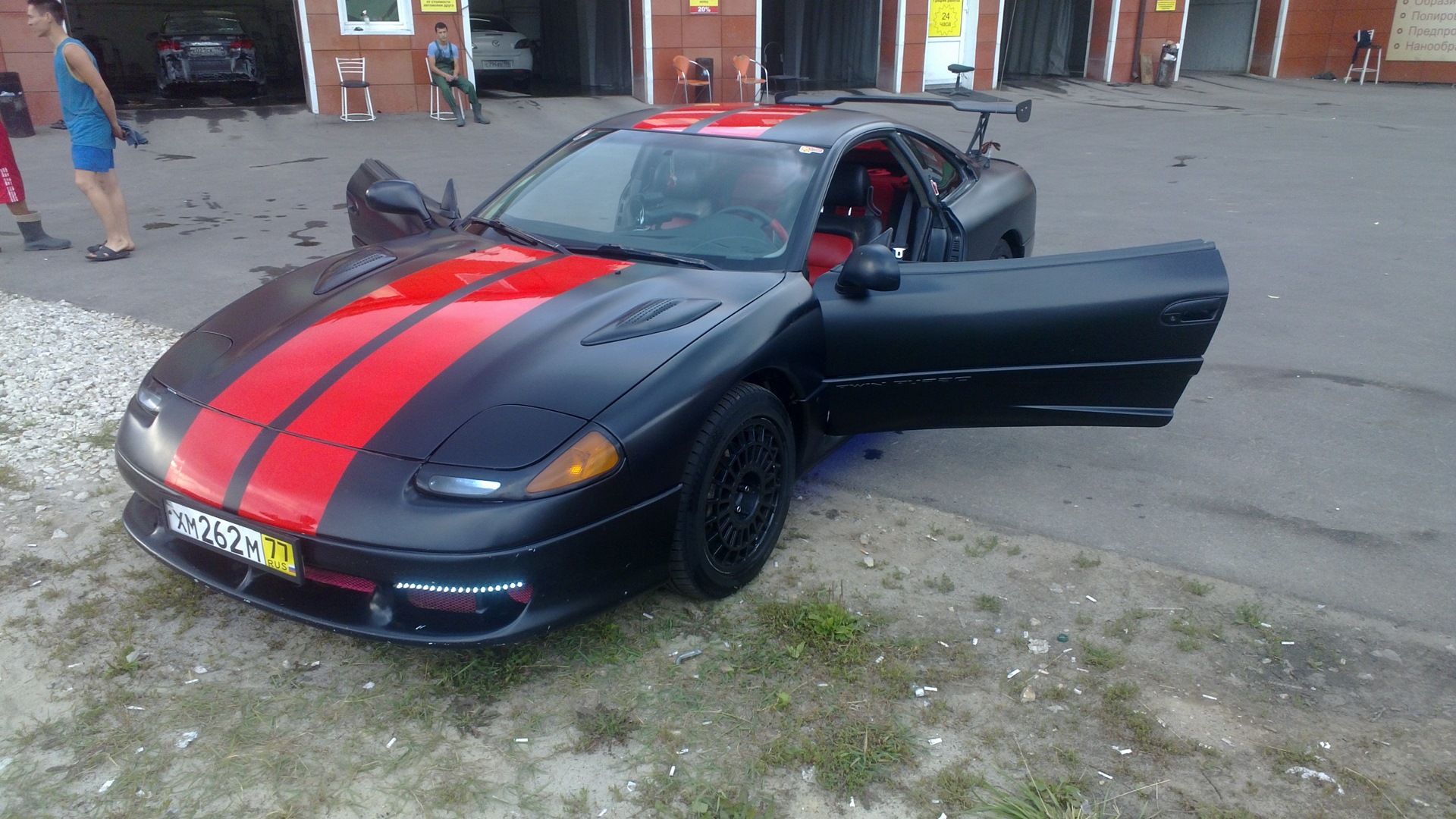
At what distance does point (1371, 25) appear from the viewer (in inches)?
961

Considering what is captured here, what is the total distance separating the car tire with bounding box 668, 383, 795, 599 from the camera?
296 centimetres

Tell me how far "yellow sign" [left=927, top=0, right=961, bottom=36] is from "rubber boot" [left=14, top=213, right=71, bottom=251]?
16.3 m

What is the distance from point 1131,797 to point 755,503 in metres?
1.36

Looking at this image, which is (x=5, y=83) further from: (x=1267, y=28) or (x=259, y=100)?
(x=1267, y=28)

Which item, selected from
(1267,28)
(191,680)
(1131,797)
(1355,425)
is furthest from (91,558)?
(1267,28)

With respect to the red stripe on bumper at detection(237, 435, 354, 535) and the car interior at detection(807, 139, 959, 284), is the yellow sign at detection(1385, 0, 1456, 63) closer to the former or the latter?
the car interior at detection(807, 139, 959, 284)

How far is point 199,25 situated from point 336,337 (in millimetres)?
17792

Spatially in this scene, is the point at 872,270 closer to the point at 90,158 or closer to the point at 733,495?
the point at 733,495

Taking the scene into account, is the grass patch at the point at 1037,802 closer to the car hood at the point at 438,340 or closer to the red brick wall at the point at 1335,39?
the car hood at the point at 438,340

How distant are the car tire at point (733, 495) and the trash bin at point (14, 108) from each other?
13321 millimetres

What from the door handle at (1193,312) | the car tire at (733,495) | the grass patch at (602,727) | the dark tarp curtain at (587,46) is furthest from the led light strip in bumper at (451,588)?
the dark tarp curtain at (587,46)

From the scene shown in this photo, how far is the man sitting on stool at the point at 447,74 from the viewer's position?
15.4 m

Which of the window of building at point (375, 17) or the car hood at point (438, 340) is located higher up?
the window of building at point (375, 17)

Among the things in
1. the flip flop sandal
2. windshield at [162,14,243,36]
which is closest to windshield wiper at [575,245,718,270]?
the flip flop sandal
